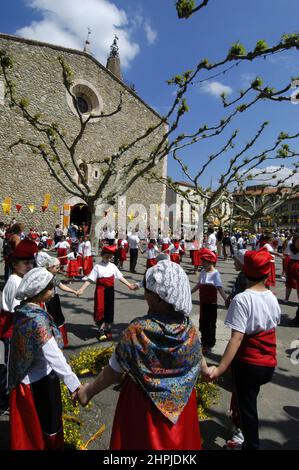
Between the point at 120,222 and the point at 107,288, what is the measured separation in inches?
888

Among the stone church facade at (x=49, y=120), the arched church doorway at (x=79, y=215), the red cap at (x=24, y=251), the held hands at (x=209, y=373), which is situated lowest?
the held hands at (x=209, y=373)

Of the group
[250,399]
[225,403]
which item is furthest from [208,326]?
[250,399]

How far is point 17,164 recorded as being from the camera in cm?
2209

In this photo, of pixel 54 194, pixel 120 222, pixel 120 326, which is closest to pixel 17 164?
pixel 54 194

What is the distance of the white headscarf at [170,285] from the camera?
1817 millimetres

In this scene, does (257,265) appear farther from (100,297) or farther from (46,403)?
(100,297)

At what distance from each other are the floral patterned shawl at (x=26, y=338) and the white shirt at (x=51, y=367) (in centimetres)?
5

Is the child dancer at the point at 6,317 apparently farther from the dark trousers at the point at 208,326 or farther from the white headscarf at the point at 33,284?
the dark trousers at the point at 208,326

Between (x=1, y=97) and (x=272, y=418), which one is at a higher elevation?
(x=1, y=97)

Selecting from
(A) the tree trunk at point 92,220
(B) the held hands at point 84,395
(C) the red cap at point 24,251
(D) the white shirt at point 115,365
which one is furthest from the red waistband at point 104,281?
(A) the tree trunk at point 92,220

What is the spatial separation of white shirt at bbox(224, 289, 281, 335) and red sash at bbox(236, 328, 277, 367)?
6cm

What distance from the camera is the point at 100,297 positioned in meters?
5.71

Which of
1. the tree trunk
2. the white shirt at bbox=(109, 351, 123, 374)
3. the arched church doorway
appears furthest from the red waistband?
the arched church doorway
